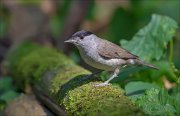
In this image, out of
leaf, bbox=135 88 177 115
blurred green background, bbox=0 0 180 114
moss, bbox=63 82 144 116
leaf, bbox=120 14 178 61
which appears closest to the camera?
moss, bbox=63 82 144 116

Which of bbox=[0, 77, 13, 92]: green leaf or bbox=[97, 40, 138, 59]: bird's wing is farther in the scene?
bbox=[0, 77, 13, 92]: green leaf

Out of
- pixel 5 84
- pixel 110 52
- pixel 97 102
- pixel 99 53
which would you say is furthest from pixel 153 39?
pixel 5 84

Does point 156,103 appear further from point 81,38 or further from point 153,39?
point 153,39

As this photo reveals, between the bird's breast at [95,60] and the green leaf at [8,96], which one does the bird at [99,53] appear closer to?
the bird's breast at [95,60]

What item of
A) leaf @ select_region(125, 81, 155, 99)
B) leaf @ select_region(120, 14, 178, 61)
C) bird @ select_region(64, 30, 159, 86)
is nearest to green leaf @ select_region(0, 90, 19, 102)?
bird @ select_region(64, 30, 159, 86)

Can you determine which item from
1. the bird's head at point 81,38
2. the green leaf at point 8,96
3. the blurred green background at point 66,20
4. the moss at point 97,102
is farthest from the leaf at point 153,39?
the blurred green background at point 66,20

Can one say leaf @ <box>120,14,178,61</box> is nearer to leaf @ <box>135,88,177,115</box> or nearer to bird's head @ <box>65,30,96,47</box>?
bird's head @ <box>65,30,96,47</box>
